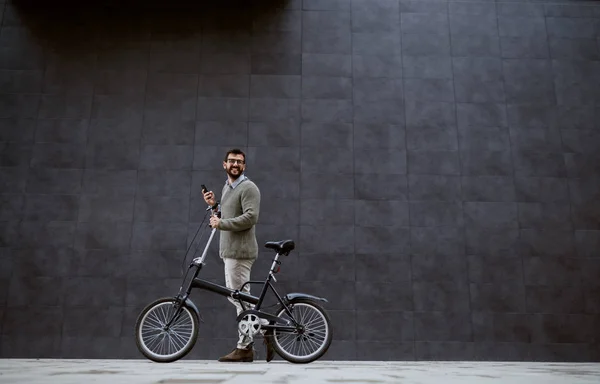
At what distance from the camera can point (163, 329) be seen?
9.92ft

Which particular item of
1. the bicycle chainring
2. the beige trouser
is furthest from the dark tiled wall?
the bicycle chainring

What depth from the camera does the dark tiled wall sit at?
440 cm

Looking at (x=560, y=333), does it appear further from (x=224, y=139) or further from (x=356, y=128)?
(x=224, y=139)

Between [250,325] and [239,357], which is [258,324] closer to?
[250,325]

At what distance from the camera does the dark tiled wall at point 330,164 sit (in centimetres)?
440

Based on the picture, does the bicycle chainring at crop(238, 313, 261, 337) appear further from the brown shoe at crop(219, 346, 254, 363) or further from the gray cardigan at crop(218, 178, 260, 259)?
the gray cardigan at crop(218, 178, 260, 259)

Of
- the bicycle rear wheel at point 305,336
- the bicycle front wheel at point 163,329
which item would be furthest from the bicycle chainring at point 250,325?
the bicycle front wheel at point 163,329

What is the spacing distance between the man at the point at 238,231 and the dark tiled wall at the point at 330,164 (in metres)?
1.18

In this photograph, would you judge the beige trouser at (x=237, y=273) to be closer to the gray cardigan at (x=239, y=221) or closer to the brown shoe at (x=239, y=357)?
the gray cardigan at (x=239, y=221)

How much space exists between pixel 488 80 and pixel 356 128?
1467 millimetres

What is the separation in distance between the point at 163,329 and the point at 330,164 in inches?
92.3

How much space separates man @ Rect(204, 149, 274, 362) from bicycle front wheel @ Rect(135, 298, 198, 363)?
0.90 feet

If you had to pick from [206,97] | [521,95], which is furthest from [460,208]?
[206,97]

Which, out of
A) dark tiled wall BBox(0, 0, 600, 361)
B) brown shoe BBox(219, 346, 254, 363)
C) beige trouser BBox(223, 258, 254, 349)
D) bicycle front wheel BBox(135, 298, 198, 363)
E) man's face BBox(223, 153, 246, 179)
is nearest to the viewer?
bicycle front wheel BBox(135, 298, 198, 363)
